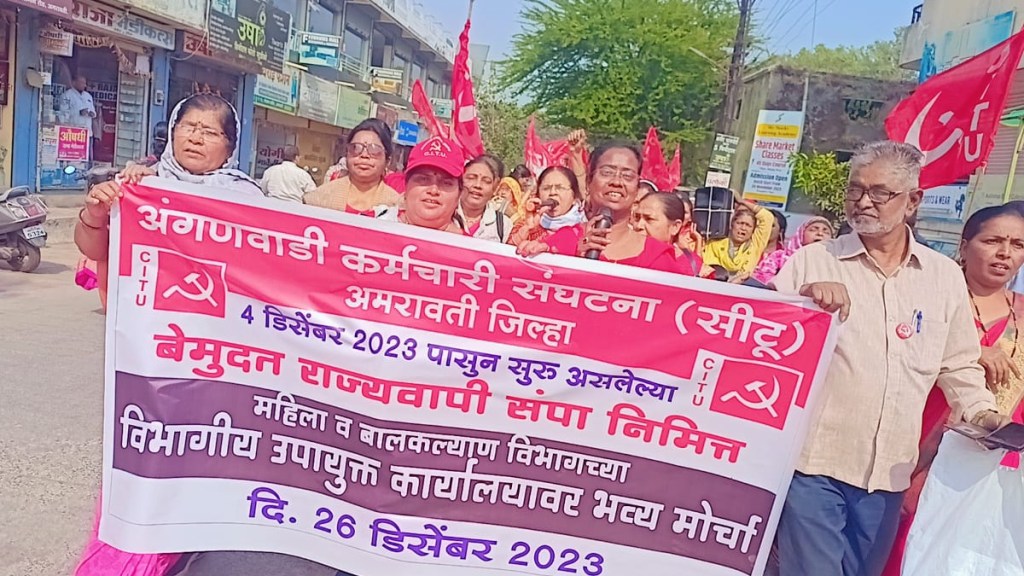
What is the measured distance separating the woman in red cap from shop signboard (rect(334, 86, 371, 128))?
78.9ft

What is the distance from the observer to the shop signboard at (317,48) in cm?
2358

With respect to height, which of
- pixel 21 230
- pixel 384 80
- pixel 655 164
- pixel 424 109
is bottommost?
pixel 21 230

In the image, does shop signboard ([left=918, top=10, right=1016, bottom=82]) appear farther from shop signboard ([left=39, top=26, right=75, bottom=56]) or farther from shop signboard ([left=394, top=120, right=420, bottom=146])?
shop signboard ([left=394, top=120, right=420, bottom=146])

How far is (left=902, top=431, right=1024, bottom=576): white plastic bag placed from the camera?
2.55 meters

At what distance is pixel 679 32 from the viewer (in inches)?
1003

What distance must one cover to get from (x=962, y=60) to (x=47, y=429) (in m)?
12.7

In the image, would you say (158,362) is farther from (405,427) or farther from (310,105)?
(310,105)

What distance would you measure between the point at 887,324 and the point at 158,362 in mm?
2174

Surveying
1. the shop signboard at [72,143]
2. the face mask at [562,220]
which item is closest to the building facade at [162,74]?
the shop signboard at [72,143]

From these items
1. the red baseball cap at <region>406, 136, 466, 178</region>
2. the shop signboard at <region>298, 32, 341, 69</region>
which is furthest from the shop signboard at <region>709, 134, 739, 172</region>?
the red baseball cap at <region>406, 136, 466, 178</region>

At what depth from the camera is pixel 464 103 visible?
562cm

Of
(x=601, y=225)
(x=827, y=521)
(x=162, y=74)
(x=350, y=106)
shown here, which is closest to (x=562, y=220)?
(x=601, y=225)

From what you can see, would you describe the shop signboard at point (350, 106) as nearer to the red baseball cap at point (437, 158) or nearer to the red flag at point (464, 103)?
the red flag at point (464, 103)

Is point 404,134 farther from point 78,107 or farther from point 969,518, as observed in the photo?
point 969,518
